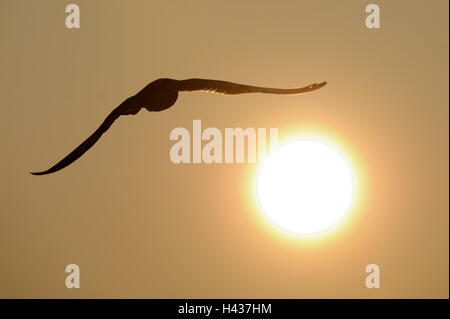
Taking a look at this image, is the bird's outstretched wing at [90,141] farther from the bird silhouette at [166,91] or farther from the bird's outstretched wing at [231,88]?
the bird's outstretched wing at [231,88]

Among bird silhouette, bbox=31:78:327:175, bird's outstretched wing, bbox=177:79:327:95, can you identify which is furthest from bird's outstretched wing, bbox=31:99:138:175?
bird's outstretched wing, bbox=177:79:327:95

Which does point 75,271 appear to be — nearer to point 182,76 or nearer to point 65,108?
point 65,108

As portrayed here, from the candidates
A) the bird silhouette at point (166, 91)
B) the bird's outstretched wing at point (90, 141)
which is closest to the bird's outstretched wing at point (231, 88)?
the bird silhouette at point (166, 91)

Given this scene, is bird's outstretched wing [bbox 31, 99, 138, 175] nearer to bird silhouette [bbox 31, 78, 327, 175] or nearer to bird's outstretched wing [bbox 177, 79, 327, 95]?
bird silhouette [bbox 31, 78, 327, 175]

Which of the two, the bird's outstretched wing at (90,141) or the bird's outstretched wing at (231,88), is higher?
the bird's outstretched wing at (231,88)

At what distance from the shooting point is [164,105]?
4.65ft

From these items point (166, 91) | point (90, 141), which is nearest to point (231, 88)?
point (166, 91)

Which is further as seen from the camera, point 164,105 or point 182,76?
point 182,76

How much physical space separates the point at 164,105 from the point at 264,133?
500 millimetres

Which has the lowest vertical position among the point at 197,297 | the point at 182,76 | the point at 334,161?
the point at 197,297

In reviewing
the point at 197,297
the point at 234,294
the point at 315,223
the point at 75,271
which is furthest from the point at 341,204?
the point at 75,271

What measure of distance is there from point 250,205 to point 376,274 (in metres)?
0.52

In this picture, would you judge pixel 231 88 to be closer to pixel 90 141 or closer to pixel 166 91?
pixel 166 91

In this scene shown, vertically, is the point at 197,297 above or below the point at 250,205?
below
